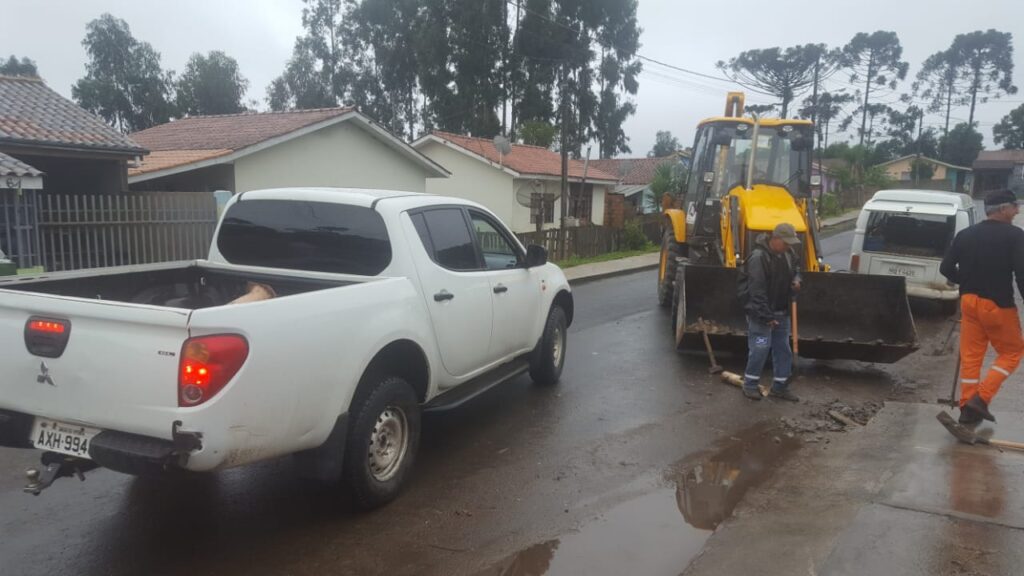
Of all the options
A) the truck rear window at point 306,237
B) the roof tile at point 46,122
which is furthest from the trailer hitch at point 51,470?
the roof tile at point 46,122

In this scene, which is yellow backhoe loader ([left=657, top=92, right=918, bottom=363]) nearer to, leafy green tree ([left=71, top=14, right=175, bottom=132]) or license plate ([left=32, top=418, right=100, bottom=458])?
license plate ([left=32, top=418, right=100, bottom=458])

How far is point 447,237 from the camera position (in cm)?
572

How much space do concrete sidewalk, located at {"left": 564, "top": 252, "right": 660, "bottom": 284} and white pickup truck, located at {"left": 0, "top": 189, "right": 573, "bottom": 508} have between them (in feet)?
36.4

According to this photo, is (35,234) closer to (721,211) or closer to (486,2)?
(721,211)

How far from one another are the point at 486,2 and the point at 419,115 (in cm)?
1004

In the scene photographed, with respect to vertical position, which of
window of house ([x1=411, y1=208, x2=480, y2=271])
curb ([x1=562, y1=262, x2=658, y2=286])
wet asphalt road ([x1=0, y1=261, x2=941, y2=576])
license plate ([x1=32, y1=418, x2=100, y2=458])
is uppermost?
window of house ([x1=411, y1=208, x2=480, y2=271])

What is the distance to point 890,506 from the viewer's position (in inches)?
175

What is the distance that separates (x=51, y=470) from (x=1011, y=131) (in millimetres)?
96837

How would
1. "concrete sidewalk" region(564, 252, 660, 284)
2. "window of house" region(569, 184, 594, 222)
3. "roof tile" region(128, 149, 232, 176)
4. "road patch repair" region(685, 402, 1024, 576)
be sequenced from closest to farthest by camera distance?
"road patch repair" region(685, 402, 1024, 576)
"roof tile" region(128, 149, 232, 176)
"concrete sidewalk" region(564, 252, 660, 284)
"window of house" region(569, 184, 594, 222)

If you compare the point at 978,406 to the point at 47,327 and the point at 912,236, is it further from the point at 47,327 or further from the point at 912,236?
the point at 912,236

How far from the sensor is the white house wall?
16.7 meters

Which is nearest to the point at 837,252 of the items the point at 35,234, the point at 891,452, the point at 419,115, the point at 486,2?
the point at 891,452

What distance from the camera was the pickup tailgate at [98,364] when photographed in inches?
137

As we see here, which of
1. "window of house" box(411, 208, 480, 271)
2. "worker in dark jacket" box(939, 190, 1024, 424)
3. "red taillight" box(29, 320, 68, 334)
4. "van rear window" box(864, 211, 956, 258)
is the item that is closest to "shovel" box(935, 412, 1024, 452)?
"worker in dark jacket" box(939, 190, 1024, 424)
